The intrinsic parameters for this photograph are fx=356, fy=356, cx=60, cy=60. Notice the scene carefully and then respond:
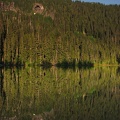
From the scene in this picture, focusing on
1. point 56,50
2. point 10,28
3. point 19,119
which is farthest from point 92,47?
point 19,119

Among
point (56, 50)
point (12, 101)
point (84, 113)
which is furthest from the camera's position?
point (56, 50)

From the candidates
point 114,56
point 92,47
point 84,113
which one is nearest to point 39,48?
point 92,47

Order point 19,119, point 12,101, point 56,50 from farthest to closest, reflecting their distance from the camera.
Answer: point 56,50 → point 12,101 → point 19,119

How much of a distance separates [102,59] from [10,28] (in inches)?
2125

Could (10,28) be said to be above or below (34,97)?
above

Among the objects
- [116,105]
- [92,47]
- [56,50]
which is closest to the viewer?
[116,105]

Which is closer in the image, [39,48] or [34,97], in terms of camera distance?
[34,97]

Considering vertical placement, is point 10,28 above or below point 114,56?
above

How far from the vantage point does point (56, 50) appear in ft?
479

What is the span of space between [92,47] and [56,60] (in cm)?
3455

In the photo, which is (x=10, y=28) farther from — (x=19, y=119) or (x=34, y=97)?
(x=19, y=119)

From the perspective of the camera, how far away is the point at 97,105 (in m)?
27.0

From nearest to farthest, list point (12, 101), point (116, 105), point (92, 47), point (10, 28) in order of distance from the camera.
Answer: point (116, 105), point (12, 101), point (10, 28), point (92, 47)

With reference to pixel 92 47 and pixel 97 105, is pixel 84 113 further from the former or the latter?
pixel 92 47
